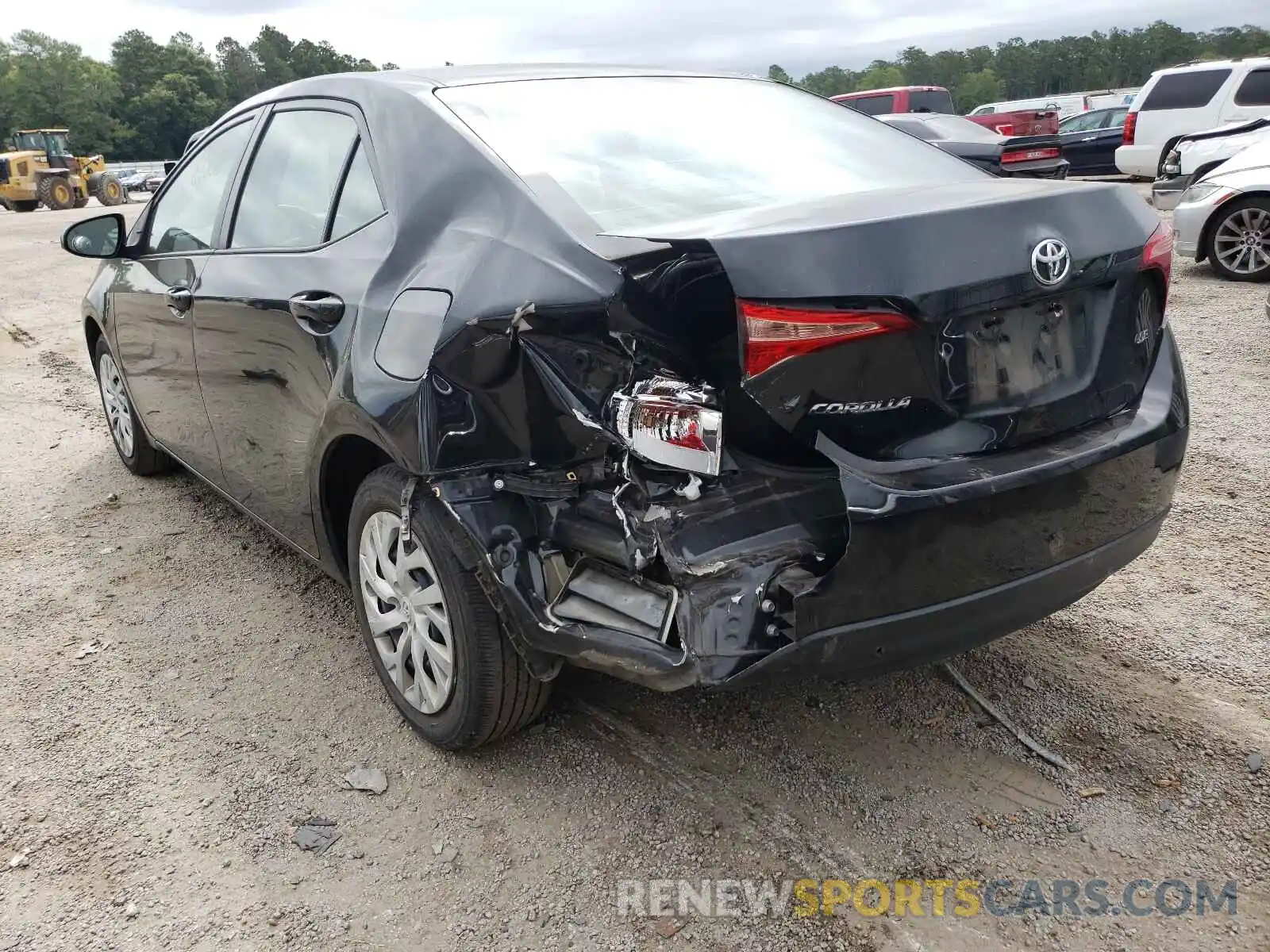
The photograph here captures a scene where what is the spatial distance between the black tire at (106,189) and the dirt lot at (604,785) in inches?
1524

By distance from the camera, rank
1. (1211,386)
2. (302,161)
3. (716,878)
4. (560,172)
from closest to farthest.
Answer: (716,878) < (560,172) < (302,161) < (1211,386)

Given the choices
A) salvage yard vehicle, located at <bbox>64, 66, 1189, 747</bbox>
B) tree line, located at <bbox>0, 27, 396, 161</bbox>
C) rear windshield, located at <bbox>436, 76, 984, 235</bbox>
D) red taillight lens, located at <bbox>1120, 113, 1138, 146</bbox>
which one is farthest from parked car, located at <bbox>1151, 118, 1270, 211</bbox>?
tree line, located at <bbox>0, 27, 396, 161</bbox>

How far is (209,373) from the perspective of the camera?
11.7 feet

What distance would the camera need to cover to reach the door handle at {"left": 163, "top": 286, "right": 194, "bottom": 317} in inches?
142

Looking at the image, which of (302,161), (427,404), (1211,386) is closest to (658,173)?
(427,404)

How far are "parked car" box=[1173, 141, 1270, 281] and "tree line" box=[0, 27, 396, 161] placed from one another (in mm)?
84069

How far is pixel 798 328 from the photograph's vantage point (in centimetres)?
194

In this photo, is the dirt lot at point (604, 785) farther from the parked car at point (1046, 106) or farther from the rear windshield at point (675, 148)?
the parked car at point (1046, 106)

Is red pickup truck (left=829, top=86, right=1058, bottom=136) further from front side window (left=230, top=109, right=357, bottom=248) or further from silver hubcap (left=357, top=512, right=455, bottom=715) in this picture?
silver hubcap (left=357, top=512, right=455, bottom=715)

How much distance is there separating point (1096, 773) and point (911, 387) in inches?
48.1

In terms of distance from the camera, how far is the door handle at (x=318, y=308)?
2.71 metres

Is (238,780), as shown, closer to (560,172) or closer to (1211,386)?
(560,172)

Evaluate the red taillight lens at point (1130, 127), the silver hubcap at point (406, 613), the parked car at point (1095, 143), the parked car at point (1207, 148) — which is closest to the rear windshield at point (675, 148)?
the silver hubcap at point (406, 613)

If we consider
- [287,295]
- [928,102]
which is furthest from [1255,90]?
[287,295]
